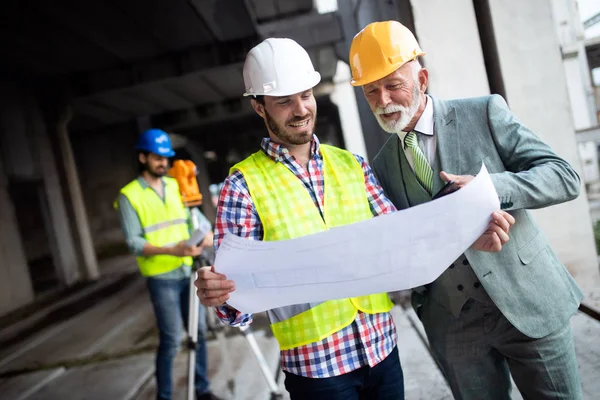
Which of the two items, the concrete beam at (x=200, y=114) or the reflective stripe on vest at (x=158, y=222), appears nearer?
the reflective stripe on vest at (x=158, y=222)

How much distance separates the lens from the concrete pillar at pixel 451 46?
305 cm

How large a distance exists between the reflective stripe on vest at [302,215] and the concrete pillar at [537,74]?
7.52 ft

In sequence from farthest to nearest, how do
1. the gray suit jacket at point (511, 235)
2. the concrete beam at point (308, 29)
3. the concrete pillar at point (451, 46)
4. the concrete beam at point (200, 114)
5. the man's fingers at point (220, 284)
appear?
the concrete beam at point (200, 114), the concrete beam at point (308, 29), the concrete pillar at point (451, 46), the gray suit jacket at point (511, 235), the man's fingers at point (220, 284)

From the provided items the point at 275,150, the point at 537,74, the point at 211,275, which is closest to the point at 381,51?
the point at 275,150

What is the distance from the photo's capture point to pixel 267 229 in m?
1.31

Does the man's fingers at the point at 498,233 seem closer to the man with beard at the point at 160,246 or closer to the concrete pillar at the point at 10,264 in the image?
the man with beard at the point at 160,246

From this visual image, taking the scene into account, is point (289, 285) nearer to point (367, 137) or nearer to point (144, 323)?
point (367, 137)

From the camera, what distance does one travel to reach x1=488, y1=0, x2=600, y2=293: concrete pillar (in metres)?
3.05

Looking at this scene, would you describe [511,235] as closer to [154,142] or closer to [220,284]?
[220,284]

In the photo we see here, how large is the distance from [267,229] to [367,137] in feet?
15.9

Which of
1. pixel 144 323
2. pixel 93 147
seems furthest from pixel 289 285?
pixel 93 147

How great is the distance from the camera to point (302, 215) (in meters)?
1.33

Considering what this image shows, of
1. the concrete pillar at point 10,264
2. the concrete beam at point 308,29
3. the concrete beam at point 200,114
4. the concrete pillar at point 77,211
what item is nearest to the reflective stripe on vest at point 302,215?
the concrete beam at point 308,29

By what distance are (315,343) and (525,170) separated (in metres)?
0.84
